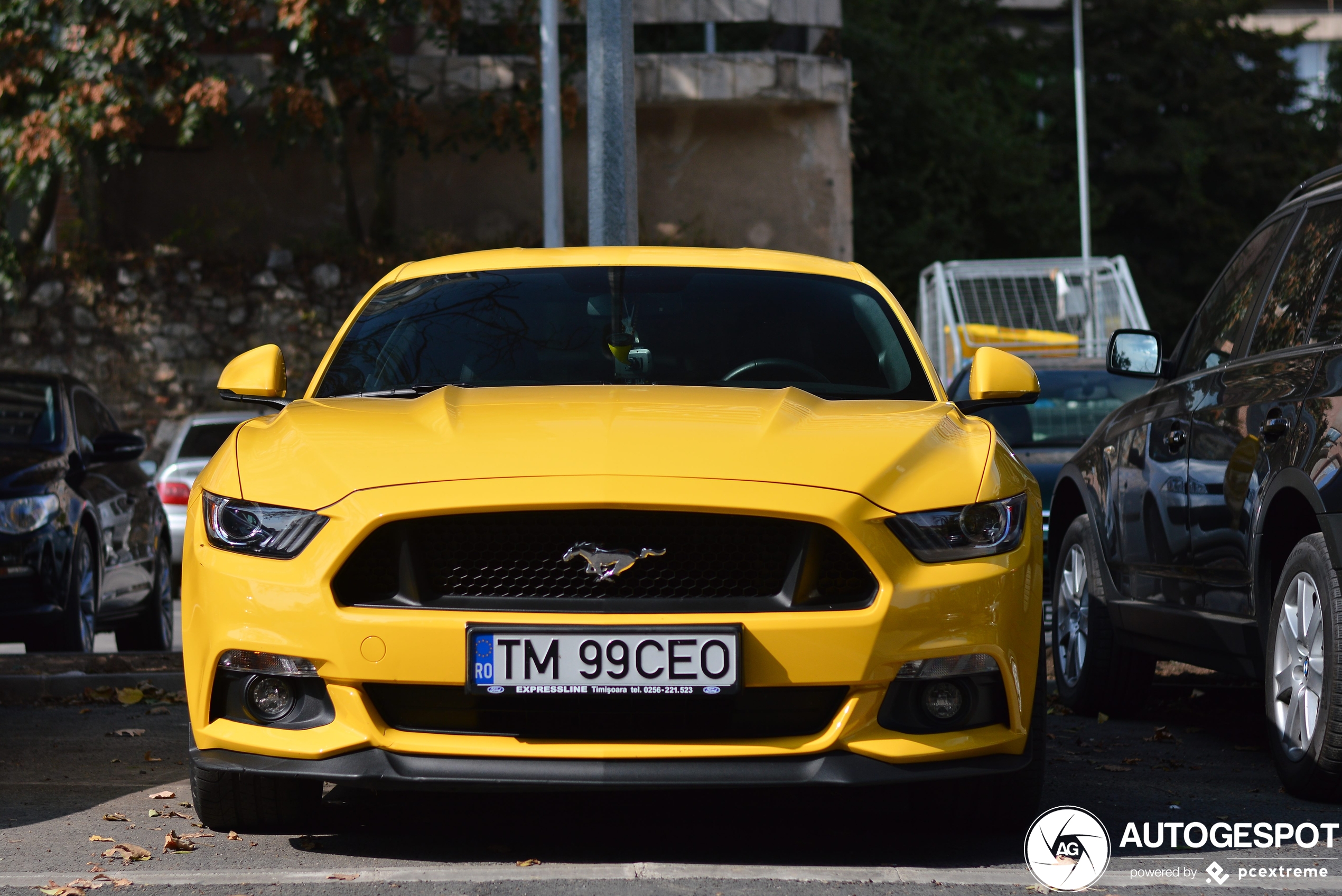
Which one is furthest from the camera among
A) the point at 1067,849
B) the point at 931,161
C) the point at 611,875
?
the point at 931,161

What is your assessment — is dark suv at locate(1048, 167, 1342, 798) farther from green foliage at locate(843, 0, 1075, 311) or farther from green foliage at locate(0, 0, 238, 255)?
green foliage at locate(843, 0, 1075, 311)

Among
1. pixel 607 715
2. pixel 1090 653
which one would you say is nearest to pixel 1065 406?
pixel 1090 653

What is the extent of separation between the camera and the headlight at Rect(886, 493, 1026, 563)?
400cm

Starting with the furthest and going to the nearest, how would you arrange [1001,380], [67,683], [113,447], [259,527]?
[113,447] < [67,683] < [1001,380] < [259,527]

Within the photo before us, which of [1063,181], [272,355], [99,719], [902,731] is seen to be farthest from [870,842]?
[1063,181]

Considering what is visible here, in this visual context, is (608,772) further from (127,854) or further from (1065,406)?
(1065,406)

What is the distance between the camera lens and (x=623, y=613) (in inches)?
153

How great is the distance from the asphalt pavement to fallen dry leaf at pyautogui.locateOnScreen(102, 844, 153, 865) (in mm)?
21

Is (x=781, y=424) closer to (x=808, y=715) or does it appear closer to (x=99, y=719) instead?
(x=808, y=715)

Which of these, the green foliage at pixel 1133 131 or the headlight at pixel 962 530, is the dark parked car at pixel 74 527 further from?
the green foliage at pixel 1133 131

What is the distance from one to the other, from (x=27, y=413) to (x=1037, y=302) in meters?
14.8

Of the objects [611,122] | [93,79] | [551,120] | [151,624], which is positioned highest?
[93,79]

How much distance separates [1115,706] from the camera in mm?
6684

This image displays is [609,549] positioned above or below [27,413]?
above
